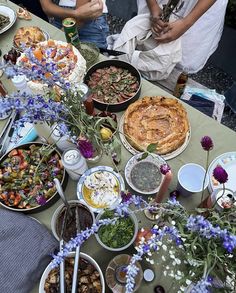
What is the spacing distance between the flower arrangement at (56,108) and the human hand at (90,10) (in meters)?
0.71

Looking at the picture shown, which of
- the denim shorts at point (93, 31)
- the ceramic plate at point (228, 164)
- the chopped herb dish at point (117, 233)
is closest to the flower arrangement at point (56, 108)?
the chopped herb dish at point (117, 233)

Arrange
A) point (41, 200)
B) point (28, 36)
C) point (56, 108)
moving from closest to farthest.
Result: point (56, 108) < point (41, 200) < point (28, 36)

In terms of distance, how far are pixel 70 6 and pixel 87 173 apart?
3.26ft

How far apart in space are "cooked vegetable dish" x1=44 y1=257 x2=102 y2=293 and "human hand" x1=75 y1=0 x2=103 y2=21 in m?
1.12

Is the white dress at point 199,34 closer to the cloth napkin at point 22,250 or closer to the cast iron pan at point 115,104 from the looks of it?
the cast iron pan at point 115,104

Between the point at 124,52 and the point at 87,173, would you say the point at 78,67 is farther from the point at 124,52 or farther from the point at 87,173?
the point at 124,52

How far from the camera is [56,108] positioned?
2.55 ft

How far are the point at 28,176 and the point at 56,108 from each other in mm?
322

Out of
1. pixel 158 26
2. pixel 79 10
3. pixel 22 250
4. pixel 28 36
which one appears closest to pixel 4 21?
pixel 28 36

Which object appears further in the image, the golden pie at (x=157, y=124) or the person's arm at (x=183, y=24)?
the person's arm at (x=183, y=24)

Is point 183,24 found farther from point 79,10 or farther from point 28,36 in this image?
point 28,36

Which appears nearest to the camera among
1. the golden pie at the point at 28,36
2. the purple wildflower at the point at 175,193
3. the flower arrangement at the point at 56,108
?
the flower arrangement at the point at 56,108

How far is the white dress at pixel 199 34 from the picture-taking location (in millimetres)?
1624

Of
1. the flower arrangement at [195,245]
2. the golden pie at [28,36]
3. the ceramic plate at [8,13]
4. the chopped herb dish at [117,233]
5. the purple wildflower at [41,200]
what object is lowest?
the purple wildflower at [41,200]
